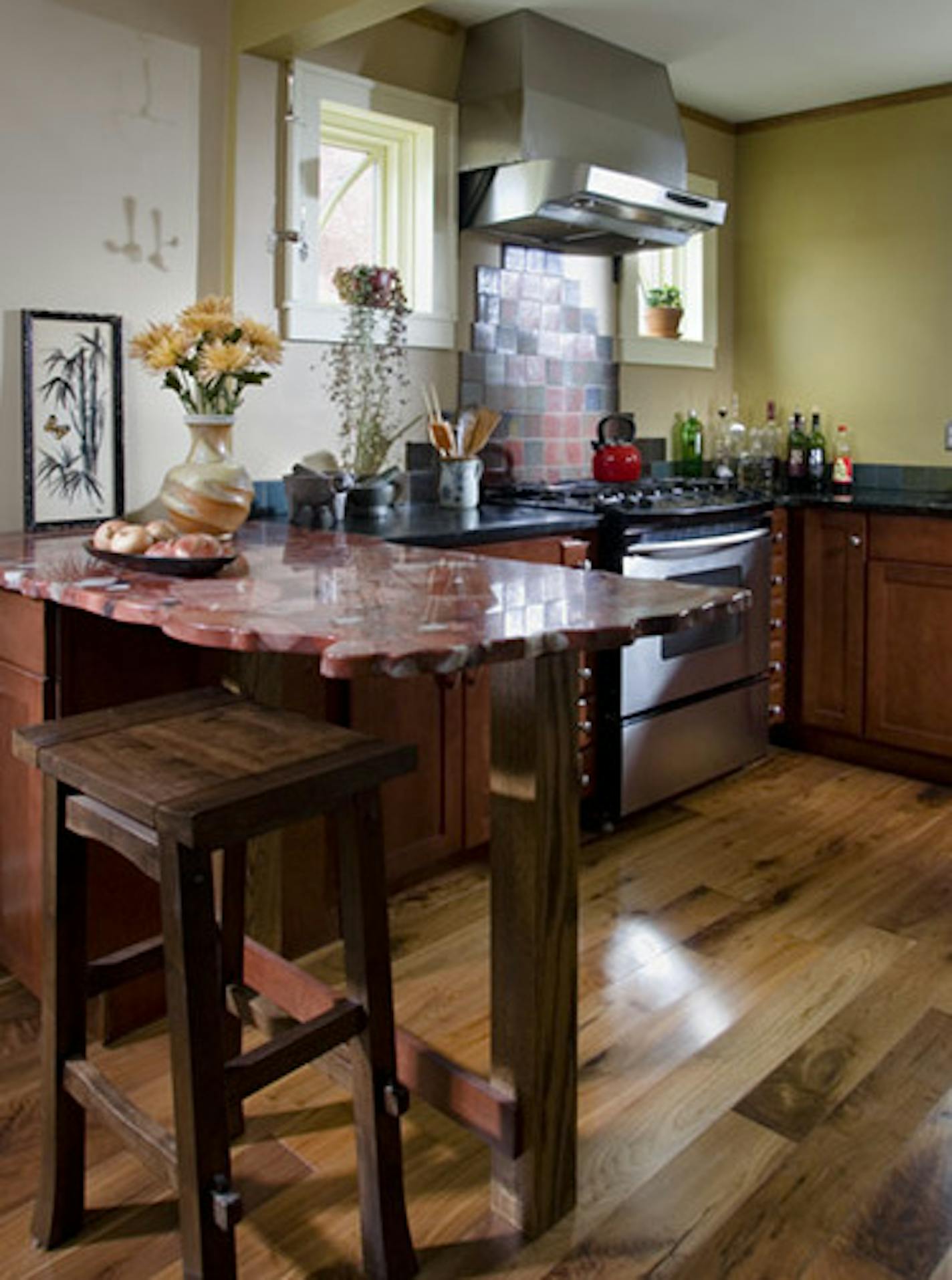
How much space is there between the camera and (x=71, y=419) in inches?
103

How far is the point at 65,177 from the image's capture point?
8.40 ft

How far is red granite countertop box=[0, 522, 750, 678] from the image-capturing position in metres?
1.32

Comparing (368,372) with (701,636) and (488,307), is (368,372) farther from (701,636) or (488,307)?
(701,636)

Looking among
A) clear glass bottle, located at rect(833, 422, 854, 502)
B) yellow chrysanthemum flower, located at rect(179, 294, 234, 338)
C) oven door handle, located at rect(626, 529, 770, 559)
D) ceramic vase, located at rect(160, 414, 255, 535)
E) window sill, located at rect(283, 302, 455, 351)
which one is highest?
window sill, located at rect(283, 302, 455, 351)

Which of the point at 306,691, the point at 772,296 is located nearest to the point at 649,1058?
the point at 306,691

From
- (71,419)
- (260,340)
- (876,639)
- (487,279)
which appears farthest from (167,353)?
(876,639)

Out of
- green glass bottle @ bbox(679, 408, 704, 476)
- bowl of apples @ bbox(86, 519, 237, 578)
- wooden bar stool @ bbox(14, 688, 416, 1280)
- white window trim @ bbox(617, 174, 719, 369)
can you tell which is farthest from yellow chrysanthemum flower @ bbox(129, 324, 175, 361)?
green glass bottle @ bbox(679, 408, 704, 476)

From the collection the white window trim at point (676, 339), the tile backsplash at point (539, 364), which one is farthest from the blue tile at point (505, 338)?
the white window trim at point (676, 339)

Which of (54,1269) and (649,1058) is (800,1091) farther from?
(54,1269)

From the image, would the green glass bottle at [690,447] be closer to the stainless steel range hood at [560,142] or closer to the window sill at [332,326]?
the stainless steel range hood at [560,142]

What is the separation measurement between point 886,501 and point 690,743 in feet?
3.44

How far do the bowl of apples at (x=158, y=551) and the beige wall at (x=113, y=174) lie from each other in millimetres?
744

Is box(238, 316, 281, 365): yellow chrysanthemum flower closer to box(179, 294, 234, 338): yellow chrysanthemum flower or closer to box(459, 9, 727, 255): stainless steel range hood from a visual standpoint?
box(179, 294, 234, 338): yellow chrysanthemum flower

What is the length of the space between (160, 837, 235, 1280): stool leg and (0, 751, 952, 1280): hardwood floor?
0.30 m
